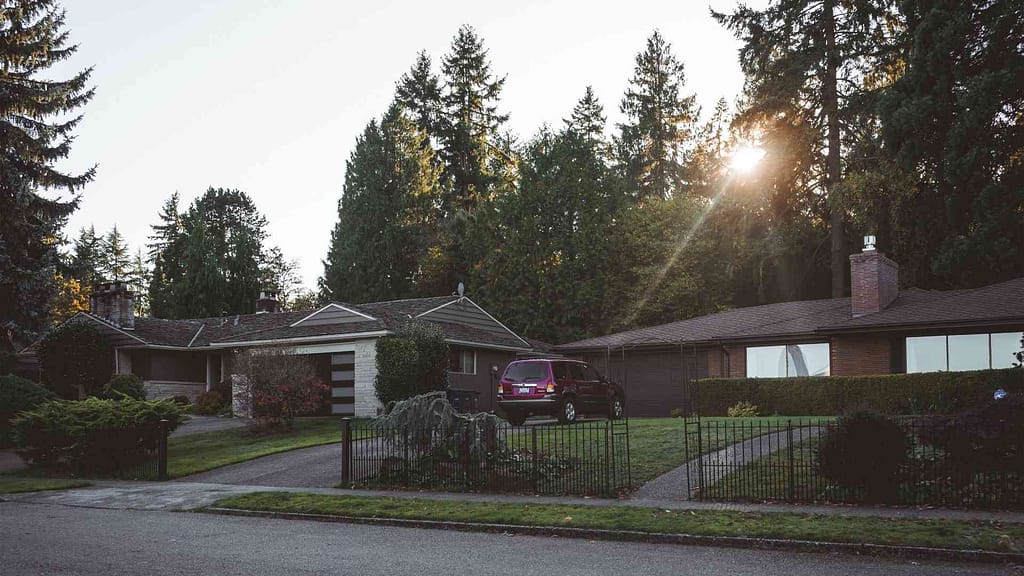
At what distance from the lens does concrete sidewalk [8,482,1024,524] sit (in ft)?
39.0

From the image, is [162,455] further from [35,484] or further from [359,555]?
[359,555]

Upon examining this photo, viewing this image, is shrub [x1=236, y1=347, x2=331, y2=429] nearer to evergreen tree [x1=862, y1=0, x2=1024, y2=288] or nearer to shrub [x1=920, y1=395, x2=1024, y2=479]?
shrub [x1=920, y1=395, x2=1024, y2=479]

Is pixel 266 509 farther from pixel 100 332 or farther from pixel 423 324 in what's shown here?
pixel 100 332

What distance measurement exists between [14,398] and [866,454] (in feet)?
81.3

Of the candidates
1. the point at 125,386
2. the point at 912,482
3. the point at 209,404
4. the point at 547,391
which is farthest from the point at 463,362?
the point at 912,482

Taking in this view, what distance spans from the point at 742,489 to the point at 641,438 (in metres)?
6.32

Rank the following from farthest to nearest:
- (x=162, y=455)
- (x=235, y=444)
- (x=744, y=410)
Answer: (x=744, y=410)
(x=235, y=444)
(x=162, y=455)

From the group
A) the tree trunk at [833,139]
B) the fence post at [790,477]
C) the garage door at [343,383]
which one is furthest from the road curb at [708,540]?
the tree trunk at [833,139]

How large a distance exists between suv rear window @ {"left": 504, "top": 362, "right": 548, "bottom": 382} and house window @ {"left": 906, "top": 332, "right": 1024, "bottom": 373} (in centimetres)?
1123

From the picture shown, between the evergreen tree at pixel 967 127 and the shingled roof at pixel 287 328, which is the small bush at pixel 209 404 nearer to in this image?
the shingled roof at pixel 287 328

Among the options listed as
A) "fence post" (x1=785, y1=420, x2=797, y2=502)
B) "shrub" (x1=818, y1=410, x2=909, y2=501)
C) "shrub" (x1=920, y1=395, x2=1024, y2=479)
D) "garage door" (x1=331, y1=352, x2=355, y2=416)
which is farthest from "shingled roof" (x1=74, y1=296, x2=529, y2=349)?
"shrub" (x1=920, y1=395, x2=1024, y2=479)

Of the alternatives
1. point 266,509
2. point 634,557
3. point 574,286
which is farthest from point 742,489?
point 574,286

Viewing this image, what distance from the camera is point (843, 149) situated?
4209 cm

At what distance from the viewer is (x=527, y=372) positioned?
24734mm
